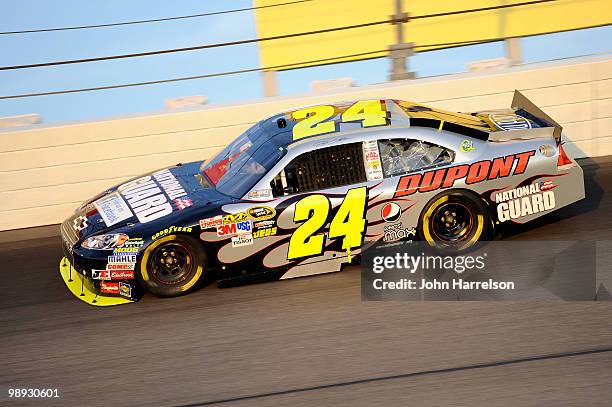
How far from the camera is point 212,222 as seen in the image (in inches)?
258

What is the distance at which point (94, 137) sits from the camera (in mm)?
9109

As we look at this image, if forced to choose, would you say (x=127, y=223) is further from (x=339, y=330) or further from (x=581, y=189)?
(x=581, y=189)

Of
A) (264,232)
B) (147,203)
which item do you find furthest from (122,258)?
(264,232)

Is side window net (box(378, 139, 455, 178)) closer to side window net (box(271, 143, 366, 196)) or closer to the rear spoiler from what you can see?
side window net (box(271, 143, 366, 196))

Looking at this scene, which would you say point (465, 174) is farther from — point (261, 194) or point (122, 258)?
point (122, 258)

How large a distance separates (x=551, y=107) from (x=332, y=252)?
14.1 feet

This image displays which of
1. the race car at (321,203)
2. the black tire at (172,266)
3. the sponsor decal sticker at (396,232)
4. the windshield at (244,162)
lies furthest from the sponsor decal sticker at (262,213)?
the sponsor decal sticker at (396,232)

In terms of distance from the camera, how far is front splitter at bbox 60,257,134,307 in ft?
22.1

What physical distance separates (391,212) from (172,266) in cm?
201

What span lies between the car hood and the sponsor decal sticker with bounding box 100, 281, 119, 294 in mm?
457

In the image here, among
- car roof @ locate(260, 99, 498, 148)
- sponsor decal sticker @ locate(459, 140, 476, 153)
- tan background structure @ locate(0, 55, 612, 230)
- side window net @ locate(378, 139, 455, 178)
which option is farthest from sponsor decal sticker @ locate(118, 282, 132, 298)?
→ sponsor decal sticker @ locate(459, 140, 476, 153)

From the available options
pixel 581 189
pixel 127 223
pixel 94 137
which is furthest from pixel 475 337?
pixel 94 137

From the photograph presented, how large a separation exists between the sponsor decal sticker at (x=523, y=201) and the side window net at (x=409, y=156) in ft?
2.06

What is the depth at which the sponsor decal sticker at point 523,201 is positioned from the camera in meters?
6.98
